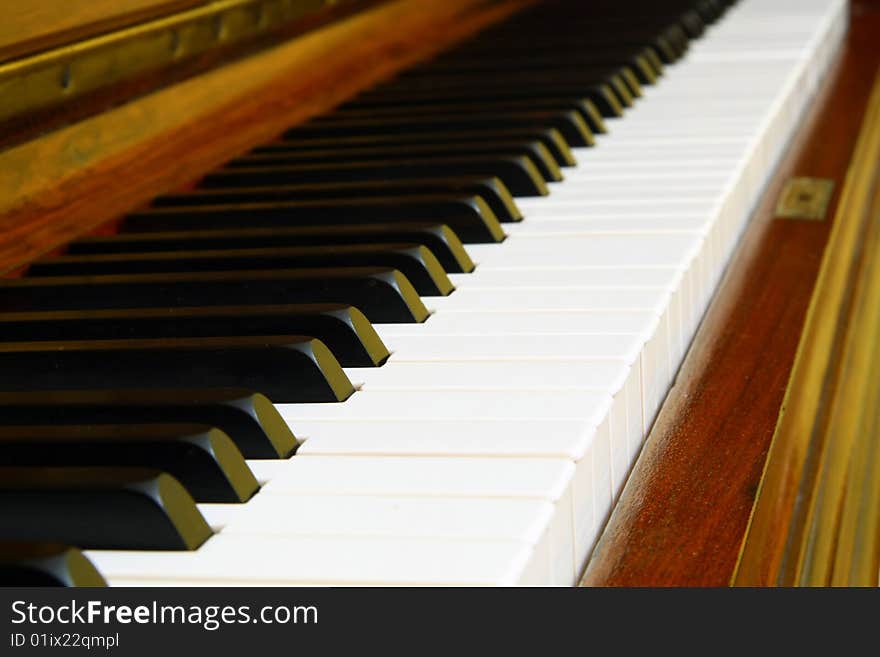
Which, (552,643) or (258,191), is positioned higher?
(258,191)

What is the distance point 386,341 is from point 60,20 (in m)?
0.57

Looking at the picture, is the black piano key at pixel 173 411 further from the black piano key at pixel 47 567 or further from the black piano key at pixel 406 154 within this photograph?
the black piano key at pixel 406 154

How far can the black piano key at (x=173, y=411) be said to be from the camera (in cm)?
104

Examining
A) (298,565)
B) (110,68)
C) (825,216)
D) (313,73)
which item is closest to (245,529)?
(298,565)

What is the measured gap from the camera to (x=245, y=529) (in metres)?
0.92

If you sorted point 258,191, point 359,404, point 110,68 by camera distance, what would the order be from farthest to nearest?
point 258,191
point 110,68
point 359,404

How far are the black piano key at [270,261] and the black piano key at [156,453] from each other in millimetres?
477

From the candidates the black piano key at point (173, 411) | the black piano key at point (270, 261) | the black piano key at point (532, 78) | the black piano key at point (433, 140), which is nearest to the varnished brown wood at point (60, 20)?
the black piano key at point (270, 261)

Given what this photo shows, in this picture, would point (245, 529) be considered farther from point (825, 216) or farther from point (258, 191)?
point (825, 216)

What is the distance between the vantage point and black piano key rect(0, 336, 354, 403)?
116cm

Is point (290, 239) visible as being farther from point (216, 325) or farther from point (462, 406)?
point (462, 406)

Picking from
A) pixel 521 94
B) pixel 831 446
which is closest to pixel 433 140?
pixel 521 94

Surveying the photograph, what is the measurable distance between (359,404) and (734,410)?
41 cm

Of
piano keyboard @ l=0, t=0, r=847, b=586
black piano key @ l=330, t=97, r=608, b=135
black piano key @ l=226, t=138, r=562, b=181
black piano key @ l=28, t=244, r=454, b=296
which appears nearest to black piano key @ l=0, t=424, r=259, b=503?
piano keyboard @ l=0, t=0, r=847, b=586
